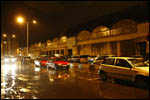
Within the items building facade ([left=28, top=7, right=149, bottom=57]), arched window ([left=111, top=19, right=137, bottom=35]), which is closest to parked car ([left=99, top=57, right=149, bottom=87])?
building facade ([left=28, top=7, right=149, bottom=57])

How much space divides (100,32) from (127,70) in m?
25.9

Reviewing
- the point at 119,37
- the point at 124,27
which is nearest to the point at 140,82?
the point at 124,27

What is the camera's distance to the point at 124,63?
32.9 feet

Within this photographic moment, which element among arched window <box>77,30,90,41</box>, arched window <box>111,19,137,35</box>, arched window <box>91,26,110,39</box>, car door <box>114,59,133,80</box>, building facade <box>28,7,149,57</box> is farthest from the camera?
arched window <box>77,30,90,41</box>

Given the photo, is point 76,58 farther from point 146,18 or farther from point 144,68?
point 144,68

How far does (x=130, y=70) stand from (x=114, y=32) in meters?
22.7

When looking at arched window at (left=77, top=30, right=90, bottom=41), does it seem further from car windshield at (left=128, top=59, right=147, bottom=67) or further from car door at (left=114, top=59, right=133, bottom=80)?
car windshield at (left=128, top=59, right=147, bottom=67)

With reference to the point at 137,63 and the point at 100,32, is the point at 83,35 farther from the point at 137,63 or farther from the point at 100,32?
the point at 137,63

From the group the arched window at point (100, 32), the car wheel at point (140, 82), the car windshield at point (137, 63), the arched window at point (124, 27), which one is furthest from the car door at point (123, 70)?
the arched window at point (100, 32)

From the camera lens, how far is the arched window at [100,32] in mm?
33250

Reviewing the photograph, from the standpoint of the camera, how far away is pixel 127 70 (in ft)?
31.4

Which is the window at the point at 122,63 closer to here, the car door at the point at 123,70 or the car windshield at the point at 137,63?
the car door at the point at 123,70

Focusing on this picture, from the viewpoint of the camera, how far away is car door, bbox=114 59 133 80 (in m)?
9.50

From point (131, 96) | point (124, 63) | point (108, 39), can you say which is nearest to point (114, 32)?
point (108, 39)
